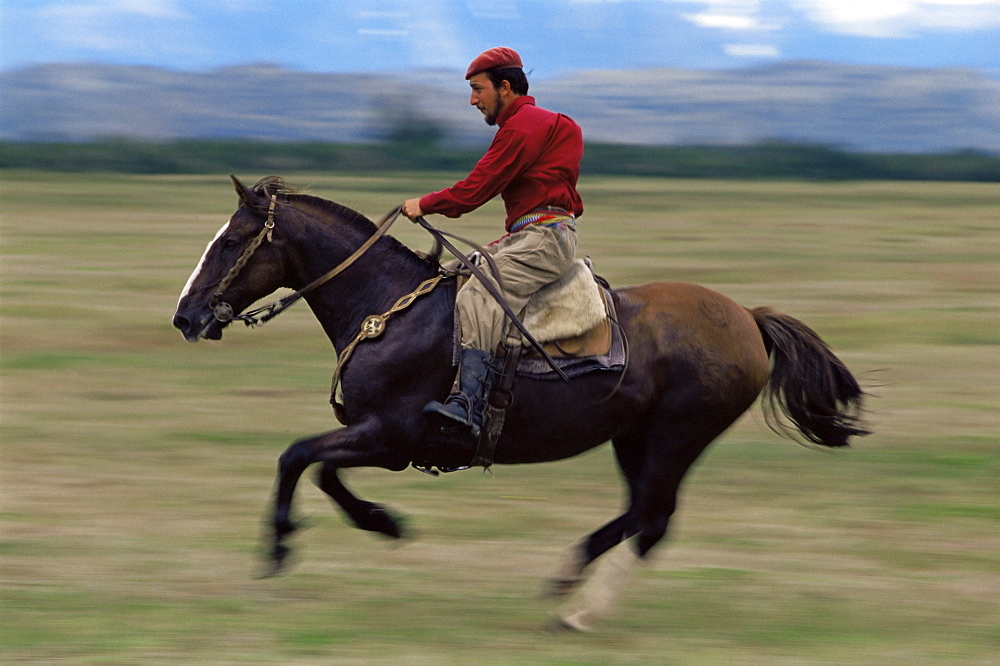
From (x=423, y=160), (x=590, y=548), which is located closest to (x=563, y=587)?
(x=590, y=548)

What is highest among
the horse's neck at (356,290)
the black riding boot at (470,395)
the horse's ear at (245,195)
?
the horse's ear at (245,195)

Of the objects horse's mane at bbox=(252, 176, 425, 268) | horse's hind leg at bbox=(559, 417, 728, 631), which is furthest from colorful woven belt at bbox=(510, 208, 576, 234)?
horse's hind leg at bbox=(559, 417, 728, 631)

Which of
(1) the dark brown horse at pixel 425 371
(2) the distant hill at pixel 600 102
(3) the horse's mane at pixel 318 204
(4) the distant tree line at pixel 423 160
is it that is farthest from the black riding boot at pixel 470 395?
(2) the distant hill at pixel 600 102

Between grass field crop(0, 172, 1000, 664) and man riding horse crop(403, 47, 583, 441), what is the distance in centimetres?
108

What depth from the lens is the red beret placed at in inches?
237

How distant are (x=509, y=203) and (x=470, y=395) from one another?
3.00 ft

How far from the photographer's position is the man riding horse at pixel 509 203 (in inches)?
235

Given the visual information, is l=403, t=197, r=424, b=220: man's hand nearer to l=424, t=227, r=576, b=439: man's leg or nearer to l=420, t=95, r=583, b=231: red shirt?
l=420, t=95, r=583, b=231: red shirt

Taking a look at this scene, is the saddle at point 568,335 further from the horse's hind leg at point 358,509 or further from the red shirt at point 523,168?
the horse's hind leg at point 358,509

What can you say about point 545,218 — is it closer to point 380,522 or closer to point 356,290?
point 356,290

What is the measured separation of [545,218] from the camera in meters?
6.14

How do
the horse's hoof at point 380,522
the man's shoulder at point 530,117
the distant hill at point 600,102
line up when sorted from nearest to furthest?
the man's shoulder at point 530,117
the horse's hoof at point 380,522
the distant hill at point 600,102

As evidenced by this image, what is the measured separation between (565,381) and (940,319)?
35.1ft

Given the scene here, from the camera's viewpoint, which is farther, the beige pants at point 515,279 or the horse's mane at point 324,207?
the horse's mane at point 324,207
